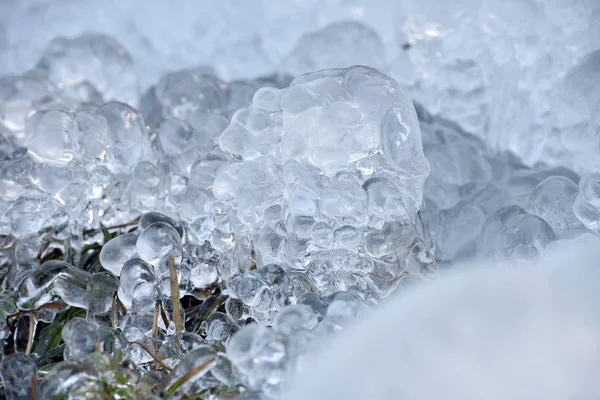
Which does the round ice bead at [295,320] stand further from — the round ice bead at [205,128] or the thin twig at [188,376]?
the round ice bead at [205,128]

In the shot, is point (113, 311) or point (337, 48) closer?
point (113, 311)

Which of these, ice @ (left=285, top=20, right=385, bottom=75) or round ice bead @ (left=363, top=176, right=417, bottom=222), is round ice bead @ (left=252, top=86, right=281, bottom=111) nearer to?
round ice bead @ (left=363, top=176, right=417, bottom=222)

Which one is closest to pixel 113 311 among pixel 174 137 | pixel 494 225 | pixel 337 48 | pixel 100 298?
pixel 100 298

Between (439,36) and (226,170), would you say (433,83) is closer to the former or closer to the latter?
(439,36)

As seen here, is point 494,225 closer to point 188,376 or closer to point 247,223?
point 247,223

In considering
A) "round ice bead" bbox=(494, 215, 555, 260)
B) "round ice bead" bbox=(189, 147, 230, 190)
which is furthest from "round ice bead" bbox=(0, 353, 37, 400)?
"round ice bead" bbox=(494, 215, 555, 260)

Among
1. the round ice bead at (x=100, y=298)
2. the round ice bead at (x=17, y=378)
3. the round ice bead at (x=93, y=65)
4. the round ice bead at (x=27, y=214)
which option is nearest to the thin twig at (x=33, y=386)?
the round ice bead at (x=17, y=378)

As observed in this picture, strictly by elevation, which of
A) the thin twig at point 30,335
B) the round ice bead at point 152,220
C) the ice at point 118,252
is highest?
the round ice bead at point 152,220


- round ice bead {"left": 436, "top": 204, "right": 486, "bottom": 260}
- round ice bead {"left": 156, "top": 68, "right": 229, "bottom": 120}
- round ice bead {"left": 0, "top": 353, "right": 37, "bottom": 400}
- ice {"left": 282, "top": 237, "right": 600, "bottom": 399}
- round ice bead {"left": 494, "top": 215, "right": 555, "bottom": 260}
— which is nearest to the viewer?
ice {"left": 282, "top": 237, "right": 600, "bottom": 399}
